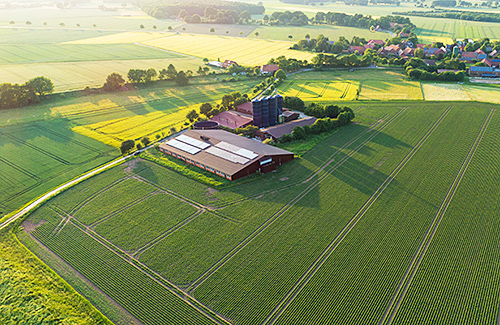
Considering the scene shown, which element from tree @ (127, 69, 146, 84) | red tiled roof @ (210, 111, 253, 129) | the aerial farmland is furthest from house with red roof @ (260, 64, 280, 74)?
red tiled roof @ (210, 111, 253, 129)

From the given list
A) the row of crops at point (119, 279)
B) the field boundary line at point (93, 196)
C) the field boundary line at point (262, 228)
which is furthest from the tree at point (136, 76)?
the field boundary line at point (262, 228)

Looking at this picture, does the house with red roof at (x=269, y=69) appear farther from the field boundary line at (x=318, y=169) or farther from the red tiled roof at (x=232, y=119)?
the field boundary line at (x=318, y=169)

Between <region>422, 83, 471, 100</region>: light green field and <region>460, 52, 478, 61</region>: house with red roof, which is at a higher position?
<region>460, 52, 478, 61</region>: house with red roof

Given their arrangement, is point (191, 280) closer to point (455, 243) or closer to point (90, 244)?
point (90, 244)

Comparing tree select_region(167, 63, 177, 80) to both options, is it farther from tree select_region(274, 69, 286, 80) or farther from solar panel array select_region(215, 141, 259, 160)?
solar panel array select_region(215, 141, 259, 160)

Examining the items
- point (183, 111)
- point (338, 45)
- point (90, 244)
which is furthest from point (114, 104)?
point (338, 45)

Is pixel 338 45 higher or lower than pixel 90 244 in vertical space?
higher

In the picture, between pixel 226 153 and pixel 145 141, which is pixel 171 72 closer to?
pixel 145 141
